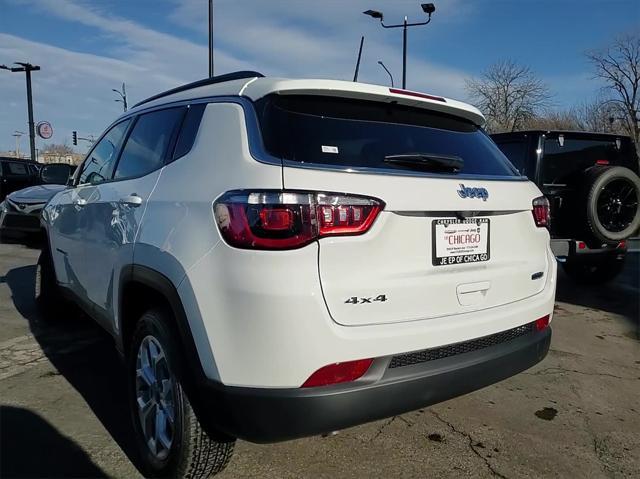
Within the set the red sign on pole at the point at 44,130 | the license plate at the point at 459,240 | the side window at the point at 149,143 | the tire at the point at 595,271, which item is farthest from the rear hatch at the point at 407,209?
the red sign on pole at the point at 44,130

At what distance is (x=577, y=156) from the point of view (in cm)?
598

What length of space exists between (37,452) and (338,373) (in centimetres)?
177

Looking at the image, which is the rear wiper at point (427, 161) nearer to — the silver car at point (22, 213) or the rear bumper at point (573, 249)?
the rear bumper at point (573, 249)

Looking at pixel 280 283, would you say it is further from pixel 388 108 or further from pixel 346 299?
pixel 388 108

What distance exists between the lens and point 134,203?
268 centimetres

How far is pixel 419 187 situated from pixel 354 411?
2.99ft

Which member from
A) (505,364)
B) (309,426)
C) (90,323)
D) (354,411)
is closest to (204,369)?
(309,426)

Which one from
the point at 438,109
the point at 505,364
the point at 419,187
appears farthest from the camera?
the point at 438,109

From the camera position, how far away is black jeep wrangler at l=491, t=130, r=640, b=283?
5.37 meters

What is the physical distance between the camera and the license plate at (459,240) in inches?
86.4

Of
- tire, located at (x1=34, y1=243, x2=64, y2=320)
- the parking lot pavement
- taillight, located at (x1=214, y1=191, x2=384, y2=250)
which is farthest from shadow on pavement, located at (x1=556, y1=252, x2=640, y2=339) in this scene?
tire, located at (x1=34, y1=243, x2=64, y2=320)

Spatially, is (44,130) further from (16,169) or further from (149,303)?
(149,303)

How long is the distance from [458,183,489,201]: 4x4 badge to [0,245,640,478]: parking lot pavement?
1.33 metres

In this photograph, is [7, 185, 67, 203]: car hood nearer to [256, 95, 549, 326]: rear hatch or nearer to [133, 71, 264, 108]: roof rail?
[133, 71, 264, 108]: roof rail
